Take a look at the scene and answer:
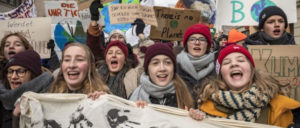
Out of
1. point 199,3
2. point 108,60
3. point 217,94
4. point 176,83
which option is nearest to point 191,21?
point 199,3

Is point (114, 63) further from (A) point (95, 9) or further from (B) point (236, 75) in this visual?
(B) point (236, 75)

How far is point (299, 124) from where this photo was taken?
72.7 inches

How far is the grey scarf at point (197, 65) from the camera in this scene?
113 inches

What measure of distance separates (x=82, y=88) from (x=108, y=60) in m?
0.81

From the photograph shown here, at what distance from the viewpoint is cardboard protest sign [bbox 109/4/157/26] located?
13.4 feet

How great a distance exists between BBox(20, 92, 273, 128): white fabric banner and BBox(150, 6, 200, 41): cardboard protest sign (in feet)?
7.86

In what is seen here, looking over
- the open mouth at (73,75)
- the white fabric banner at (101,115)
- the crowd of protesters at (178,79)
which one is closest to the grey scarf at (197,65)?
the crowd of protesters at (178,79)

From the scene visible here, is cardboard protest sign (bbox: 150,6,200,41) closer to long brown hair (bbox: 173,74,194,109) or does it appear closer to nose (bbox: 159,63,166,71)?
nose (bbox: 159,63,166,71)

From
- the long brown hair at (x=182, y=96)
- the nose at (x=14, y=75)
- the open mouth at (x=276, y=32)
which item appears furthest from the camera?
the open mouth at (x=276, y=32)

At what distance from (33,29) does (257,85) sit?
3.58 metres

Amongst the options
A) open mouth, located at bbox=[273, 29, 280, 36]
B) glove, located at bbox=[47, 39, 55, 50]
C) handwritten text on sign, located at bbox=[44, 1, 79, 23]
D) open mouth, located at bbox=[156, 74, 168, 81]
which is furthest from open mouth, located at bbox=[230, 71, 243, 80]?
handwritten text on sign, located at bbox=[44, 1, 79, 23]

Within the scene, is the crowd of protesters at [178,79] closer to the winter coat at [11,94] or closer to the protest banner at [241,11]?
the winter coat at [11,94]

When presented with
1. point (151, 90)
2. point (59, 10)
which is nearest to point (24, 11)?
point (59, 10)

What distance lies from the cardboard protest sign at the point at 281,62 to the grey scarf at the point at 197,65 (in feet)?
1.59
